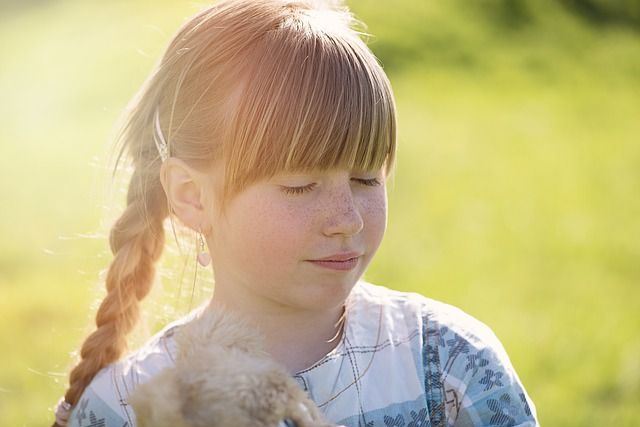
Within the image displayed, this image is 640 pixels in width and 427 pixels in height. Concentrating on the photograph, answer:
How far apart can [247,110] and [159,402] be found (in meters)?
0.74

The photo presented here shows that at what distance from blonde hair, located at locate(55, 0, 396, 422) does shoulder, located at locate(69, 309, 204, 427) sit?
0.06m

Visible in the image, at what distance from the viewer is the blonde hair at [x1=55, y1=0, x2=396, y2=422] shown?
171 cm

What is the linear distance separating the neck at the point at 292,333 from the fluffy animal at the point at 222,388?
490mm

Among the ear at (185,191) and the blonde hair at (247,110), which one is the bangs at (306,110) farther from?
the ear at (185,191)

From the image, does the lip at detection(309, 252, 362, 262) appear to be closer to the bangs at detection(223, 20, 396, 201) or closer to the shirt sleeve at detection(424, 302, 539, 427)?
the bangs at detection(223, 20, 396, 201)

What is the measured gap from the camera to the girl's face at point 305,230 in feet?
5.51

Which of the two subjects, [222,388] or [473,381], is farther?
[473,381]

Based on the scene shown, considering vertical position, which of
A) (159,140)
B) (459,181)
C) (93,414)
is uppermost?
(159,140)

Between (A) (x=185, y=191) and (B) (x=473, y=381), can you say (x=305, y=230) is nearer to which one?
(A) (x=185, y=191)

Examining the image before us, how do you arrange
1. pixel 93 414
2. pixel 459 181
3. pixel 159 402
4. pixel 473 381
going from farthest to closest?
pixel 459 181 < pixel 93 414 < pixel 473 381 < pixel 159 402

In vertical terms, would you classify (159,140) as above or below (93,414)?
above

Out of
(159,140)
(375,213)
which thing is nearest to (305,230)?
(375,213)

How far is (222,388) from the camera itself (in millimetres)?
1222

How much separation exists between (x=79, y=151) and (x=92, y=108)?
0.81 meters
